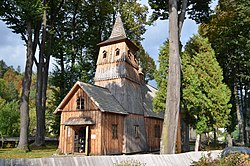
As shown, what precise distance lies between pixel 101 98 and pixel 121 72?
159 inches

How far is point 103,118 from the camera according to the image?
2048cm

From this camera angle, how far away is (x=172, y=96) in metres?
14.4

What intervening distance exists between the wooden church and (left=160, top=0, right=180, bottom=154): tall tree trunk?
687 centimetres

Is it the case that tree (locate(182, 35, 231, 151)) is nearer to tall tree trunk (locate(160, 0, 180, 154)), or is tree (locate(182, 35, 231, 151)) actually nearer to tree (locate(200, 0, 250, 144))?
tall tree trunk (locate(160, 0, 180, 154))

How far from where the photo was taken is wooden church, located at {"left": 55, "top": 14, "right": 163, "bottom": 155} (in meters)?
20.6

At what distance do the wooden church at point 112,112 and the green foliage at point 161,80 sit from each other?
11.1 ft

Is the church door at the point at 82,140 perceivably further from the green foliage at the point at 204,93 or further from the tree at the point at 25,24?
the green foliage at the point at 204,93

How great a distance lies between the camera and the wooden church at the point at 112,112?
20594 millimetres

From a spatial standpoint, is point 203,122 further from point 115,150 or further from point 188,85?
point 115,150

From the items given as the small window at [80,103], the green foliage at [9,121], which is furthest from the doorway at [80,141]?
the green foliage at [9,121]

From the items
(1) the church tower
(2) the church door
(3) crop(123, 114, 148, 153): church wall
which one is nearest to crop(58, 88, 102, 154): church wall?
(2) the church door

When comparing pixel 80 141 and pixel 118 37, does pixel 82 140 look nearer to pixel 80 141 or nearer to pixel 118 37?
pixel 80 141

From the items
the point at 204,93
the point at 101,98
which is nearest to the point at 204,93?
the point at 204,93

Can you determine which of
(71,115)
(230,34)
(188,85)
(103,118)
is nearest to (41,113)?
(71,115)
